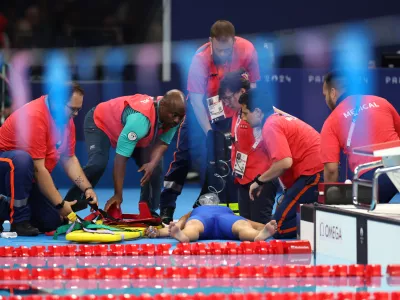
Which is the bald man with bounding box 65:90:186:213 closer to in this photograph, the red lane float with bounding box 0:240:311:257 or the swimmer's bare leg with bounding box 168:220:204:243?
the swimmer's bare leg with bounding box 168:220:204:243

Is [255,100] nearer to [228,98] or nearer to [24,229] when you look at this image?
[228,98]

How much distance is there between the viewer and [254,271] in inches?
174

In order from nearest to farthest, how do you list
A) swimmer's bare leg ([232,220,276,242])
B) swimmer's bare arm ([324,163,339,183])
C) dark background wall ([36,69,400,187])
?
swimmer's bare leg ([232,220,276,242]) → swimmer's bare arm ([324,163,339,183]) → dark background wall ([36,69,400,187])

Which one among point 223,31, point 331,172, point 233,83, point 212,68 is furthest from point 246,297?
point 212,68

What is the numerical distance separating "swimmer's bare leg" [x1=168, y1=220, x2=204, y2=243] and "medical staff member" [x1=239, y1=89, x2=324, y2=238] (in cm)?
43

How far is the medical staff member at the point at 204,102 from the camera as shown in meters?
7.12

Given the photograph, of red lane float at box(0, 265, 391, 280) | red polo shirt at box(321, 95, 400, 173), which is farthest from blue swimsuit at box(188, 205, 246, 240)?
red lane float at box(0, 265, 391, 280)

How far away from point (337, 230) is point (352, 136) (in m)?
1.21

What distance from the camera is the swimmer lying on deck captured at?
19.2 ft

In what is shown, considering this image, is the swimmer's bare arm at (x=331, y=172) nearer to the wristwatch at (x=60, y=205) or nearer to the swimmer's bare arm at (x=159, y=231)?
the swimmer's bare arm at (x=159, y=231)

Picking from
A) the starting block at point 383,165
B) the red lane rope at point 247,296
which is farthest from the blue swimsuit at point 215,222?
the red lane rope at point 247,296

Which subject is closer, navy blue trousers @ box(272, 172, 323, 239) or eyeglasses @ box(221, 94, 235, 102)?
navy blue trousers @ box(272, 172, 323, 239)

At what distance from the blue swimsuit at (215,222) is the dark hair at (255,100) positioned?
0.78 meters

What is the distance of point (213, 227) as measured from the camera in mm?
6078
